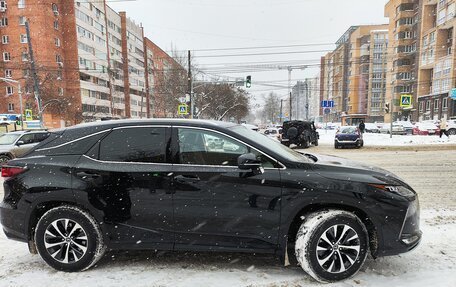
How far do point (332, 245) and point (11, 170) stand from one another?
12.3 ft

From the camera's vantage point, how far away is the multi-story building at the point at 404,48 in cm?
6228

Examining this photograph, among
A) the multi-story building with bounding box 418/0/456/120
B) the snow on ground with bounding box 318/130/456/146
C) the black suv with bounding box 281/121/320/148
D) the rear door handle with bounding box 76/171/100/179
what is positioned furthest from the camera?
the multi-story building with bounding box 418/0/456/120

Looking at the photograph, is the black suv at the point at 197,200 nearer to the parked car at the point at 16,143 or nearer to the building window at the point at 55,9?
the parked car at the point at 16,143

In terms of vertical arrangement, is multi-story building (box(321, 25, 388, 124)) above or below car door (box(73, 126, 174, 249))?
above

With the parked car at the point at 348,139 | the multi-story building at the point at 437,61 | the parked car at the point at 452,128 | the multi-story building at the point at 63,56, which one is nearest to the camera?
the parked car at the point at 348,139

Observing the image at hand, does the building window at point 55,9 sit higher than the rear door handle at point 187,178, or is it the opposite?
the building window at point 55,9

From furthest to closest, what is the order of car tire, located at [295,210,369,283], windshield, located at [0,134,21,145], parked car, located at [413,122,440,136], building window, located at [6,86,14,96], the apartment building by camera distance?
1. the apartment building
2. building window, located at [6,86,14,96]
3. parked car, located at [413,122,440,136]
4. windshield, located at [0,134,21,145]
5. car tire, located at [295,210,369,283]

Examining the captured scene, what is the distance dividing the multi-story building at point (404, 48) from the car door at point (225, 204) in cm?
6666

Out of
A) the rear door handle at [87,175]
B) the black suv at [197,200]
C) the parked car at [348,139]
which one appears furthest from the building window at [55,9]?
the rear door handle at [87,175]

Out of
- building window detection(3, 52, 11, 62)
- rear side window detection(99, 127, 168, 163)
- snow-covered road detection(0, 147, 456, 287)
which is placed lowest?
snow-covered road detection(0, 147, 456, 287)

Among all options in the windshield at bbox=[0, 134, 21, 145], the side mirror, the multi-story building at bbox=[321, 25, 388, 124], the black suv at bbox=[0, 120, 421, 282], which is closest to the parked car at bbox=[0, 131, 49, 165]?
the windshield at bbox=[0, 134, 21, 145]

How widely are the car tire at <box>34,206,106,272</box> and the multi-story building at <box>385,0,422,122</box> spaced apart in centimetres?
6755

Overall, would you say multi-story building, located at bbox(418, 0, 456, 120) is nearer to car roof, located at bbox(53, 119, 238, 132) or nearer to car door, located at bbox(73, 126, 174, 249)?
car roof, located at bbox(53, 119, 238, 132)

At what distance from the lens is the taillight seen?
3729 millimetres
